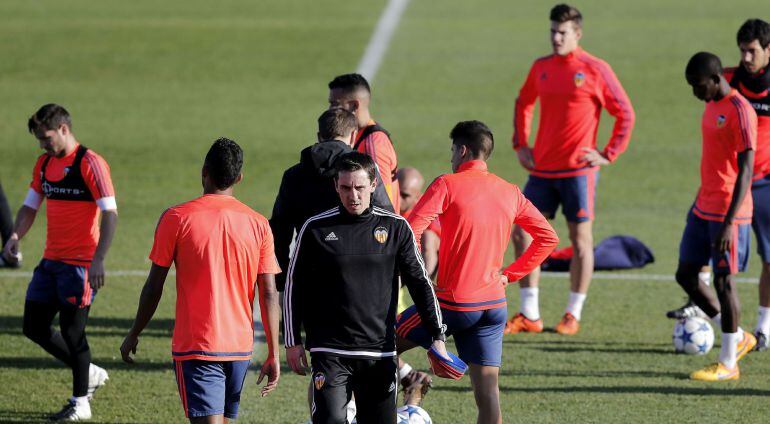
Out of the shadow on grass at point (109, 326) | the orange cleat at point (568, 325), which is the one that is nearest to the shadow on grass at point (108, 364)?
the shadow on grass at point (109, 326)

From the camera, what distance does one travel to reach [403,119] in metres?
21.1

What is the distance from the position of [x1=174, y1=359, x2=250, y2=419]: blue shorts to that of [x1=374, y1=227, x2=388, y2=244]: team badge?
1.02 meters

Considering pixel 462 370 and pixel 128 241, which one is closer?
pixel 462 370

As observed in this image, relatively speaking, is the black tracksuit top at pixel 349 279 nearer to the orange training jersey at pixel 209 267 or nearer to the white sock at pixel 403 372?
the orange training jersey at pixel 209 267

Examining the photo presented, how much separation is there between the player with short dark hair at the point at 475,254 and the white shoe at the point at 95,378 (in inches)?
116

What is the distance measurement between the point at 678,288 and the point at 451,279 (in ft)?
19.3

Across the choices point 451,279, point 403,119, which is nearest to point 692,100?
point 403,119

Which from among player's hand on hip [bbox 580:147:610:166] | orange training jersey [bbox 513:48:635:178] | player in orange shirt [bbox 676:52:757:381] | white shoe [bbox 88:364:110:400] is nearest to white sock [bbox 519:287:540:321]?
orange training jersey [bbox 513:48:635:178]

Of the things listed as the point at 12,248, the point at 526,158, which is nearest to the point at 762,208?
the point at 526,158

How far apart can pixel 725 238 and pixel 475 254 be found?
2.80m

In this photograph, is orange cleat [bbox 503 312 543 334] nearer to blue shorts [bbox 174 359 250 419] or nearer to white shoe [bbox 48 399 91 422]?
white shoe [bbox 48 399 91 422]

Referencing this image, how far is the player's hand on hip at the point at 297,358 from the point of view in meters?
6.63

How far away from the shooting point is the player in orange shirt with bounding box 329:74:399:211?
27.3ft

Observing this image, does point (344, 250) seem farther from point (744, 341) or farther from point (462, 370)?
point (744, 341)
